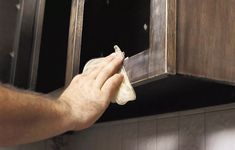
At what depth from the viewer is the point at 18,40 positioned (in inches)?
47.4

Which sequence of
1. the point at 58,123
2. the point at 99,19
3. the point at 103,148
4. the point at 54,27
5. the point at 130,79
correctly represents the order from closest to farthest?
the point at 58,123, the point at 130,79, the point at 99,19, the point at 54,27, the point at 103,148

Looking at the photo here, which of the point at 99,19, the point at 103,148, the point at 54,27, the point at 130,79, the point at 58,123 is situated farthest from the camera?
the point at 103,148

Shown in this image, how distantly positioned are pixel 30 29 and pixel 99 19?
14.4 inches

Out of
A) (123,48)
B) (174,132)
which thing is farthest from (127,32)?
(174,132)

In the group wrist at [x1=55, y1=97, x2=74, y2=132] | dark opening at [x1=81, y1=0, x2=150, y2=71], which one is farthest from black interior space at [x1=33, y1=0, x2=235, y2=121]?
wrist at [x1=55, y1=97, x2=74, y2=132]

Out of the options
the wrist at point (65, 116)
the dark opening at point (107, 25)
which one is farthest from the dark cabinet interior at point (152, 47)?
the wrist at point (65, 116)

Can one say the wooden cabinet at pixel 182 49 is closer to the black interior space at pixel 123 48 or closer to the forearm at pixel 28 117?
the black interior space at pixel 123 48

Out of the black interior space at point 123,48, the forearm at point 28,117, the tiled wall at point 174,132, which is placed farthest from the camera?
the tiled wall at point 174,132

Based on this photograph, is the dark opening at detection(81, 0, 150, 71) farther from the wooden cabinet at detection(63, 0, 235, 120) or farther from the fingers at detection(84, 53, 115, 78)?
the fingers at detection(84, 53, 115, 78)

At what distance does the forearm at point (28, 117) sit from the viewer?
50 centimetres

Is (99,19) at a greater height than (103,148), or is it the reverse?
(99,19)

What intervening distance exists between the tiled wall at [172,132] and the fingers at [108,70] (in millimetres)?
302

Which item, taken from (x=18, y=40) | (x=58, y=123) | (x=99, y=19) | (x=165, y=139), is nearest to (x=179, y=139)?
(x=165, y=139)

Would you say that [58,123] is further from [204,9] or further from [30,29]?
[30,29]
